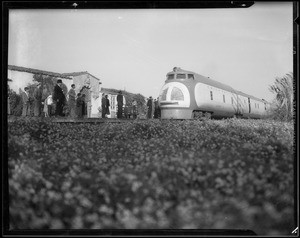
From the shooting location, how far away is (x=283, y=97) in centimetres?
420

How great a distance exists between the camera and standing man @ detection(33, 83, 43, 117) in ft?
14.1

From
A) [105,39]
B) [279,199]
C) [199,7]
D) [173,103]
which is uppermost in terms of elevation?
[199,7]

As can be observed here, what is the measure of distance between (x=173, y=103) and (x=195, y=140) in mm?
500

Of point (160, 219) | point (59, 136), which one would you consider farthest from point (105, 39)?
point (160, 219)

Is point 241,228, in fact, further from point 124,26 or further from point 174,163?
point 124,26

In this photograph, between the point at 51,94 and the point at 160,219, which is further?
the point at 51,94

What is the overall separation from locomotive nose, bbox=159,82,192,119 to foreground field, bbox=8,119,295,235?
0.33 feet

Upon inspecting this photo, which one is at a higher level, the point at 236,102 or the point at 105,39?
the point at 105,39

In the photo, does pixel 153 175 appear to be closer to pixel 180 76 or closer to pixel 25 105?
pixel 180 76

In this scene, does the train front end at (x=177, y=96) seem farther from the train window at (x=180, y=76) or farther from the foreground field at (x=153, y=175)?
the foreground field at (x=153, y=175)

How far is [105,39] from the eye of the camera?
426 cm

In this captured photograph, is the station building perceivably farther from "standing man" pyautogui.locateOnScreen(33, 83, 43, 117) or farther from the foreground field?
the foreground field

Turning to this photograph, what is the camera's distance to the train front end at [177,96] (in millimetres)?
4262

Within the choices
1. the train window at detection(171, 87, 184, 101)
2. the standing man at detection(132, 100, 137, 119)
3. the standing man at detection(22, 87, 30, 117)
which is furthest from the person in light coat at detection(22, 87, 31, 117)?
the train window at detection(171, 87, 184, 101)
